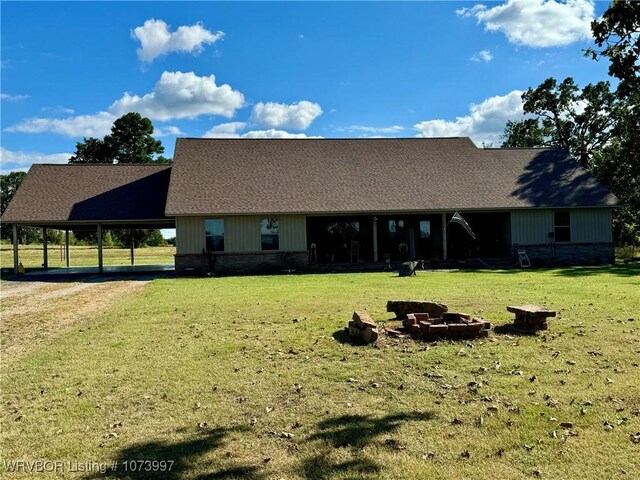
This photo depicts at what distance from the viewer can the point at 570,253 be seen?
81.8 feet

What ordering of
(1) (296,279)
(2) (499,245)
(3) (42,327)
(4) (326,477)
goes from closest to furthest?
(4) (326,477), (3) (42,327), (1) (296,279), (2) (499,245)

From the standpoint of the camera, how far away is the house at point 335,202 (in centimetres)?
2295

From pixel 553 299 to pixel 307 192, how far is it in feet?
45.5

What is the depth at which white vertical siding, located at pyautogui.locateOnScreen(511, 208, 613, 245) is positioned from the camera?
2470 centimetres

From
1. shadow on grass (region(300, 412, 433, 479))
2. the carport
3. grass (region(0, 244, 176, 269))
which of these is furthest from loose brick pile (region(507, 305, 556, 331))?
grass (region(0, 244, 176, 269))

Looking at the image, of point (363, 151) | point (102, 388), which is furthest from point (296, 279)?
point (102, 388)

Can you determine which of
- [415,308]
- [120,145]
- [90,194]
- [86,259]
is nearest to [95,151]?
[120,145]

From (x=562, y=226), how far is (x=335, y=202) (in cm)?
1108

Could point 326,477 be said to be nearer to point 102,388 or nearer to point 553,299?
point 102,388

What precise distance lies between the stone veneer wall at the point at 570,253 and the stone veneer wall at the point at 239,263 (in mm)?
10391

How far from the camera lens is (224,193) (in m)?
23.5

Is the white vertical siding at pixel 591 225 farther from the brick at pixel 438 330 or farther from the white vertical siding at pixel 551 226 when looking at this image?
the brick at pixel 438 330

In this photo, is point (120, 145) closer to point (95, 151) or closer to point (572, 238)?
point (95, 151)

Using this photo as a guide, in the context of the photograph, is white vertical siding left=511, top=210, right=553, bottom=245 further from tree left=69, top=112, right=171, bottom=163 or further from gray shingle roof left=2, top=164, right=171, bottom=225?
tree left=69, top=112, right=171, bottom=163
